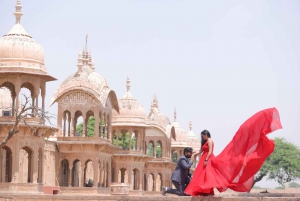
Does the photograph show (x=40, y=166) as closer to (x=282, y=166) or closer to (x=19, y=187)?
(x=19, y=187)

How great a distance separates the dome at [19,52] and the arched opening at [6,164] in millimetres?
3091

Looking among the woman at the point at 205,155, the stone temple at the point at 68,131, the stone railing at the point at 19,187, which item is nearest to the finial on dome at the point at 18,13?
the stone temple at the point at 68,131

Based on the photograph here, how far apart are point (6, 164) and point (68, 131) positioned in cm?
476

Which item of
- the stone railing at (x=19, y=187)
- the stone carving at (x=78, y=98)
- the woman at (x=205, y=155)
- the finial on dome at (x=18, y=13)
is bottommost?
the stone railing at (x=19, y=187)

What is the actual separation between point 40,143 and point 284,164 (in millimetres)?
50810

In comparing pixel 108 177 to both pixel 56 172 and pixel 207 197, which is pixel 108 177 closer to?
pixel 56 172

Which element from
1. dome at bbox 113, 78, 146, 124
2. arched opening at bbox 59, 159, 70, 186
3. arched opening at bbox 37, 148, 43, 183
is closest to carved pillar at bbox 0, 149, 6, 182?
arched opening at bbox 37, 148, 43, 183

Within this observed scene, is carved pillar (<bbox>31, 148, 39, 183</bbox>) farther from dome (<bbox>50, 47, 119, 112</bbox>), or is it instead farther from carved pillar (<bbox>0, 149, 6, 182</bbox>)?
dome (<bbox>50, 47, 119, 112</bbox>)

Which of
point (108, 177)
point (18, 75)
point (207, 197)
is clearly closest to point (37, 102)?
point (18, 75)

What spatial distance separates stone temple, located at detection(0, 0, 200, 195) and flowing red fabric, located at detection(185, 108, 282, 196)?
10794 mm

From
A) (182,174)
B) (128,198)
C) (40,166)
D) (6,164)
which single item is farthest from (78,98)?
(128,198)

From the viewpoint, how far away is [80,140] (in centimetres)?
3591

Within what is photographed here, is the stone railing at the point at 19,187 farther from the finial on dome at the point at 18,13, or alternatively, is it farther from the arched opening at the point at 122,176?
the arched opening at the point at 122,176

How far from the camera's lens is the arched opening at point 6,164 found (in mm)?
30406
